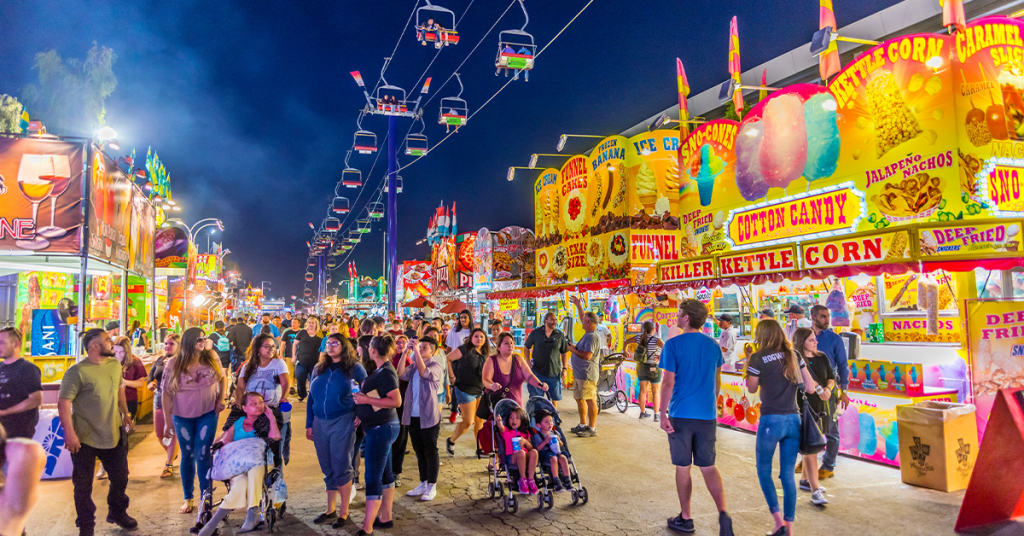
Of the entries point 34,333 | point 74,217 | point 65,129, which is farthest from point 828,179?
point 65,129

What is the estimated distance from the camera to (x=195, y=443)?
5.25 metres

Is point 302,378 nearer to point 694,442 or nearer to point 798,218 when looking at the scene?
point 694,442

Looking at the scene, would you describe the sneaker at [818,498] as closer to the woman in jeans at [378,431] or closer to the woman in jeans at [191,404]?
the woman in jeans at [378,431]

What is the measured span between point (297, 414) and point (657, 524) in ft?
26.5

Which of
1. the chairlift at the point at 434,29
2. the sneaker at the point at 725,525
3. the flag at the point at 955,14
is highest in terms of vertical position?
the chairlift at the point at 434,29

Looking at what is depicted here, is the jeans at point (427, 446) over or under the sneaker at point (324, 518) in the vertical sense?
over

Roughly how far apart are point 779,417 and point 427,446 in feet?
→ 10.9

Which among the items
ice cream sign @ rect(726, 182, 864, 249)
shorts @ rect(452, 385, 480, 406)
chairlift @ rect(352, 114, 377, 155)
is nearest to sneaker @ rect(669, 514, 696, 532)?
shorts @ rect(452, 385, 480, 406)

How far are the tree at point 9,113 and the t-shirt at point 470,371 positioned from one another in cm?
3705

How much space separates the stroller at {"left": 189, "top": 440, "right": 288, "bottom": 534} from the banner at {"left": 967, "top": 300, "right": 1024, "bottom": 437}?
778 cm

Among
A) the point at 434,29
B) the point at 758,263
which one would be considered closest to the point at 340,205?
the point at 434,29

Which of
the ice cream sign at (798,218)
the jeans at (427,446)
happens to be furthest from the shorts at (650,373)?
the jeans at (427,446)

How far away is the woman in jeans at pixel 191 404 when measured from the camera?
17.0 ft

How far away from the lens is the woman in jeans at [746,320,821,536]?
14.8 feet
